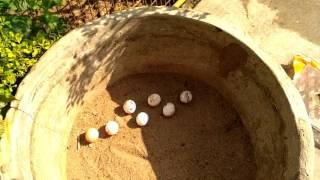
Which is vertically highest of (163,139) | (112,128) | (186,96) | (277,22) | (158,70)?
(277,22)

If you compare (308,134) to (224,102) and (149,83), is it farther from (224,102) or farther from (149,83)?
(149,83)

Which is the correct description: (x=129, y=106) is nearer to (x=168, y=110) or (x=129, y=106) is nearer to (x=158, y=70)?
(x=168, y=110)

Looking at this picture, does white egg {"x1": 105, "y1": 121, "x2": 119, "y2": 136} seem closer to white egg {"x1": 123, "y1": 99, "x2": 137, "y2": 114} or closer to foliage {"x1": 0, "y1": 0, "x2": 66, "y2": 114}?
white egg {"x1": 123, "y1": 99, "x2": 137, "y2": 114}

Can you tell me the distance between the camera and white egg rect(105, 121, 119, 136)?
408cm

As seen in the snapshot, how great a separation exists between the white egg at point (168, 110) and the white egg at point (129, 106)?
27 centimetres

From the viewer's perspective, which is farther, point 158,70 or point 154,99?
point 158,70

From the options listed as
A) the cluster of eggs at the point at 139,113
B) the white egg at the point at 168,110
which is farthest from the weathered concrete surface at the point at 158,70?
the white egg at the point at 168,110

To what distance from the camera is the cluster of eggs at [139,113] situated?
408 cm

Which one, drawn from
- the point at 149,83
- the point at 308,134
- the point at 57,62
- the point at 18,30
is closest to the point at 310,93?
the point at 308,134

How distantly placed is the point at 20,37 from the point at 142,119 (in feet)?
4.13

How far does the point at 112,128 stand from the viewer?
4078 millimetres

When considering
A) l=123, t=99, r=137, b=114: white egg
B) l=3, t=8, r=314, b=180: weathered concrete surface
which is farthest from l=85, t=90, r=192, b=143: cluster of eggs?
l=3, t=8, r=314, b=180: weathered concrete surface

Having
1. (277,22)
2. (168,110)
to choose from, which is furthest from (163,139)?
(277,22)

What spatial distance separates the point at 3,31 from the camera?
11.6 feet
